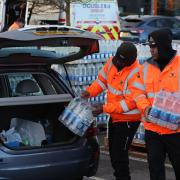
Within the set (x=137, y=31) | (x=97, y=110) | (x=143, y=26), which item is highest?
(x=97, y=110)

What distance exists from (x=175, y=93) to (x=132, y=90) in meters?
0.63

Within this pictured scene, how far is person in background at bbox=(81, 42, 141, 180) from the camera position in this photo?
6.11m

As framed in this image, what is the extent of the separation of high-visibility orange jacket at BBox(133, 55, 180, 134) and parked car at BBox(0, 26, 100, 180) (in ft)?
2.07

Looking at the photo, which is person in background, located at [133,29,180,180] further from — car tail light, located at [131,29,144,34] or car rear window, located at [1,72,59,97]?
car tail light, located at [131,29,144,34]

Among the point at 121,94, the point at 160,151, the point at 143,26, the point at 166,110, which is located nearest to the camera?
the point at 166,110

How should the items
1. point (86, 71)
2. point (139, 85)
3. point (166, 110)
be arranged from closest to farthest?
point (166, 110) < point (139, 85) < point (86, 71)

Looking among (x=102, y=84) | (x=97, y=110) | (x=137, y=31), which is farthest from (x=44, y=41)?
(x=137, y=31)

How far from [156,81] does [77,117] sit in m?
0.90

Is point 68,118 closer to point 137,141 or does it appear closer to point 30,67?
point 30,67

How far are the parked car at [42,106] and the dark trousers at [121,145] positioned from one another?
29 cm

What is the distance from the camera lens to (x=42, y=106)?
6410 mm

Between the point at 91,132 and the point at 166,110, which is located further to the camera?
the point at 91,132

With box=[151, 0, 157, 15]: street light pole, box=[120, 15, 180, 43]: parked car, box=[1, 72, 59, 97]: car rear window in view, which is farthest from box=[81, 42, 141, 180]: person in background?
box=[151, 0, 157, 15]: street light pole

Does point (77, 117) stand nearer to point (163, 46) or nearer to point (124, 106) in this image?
point (124, 106)
